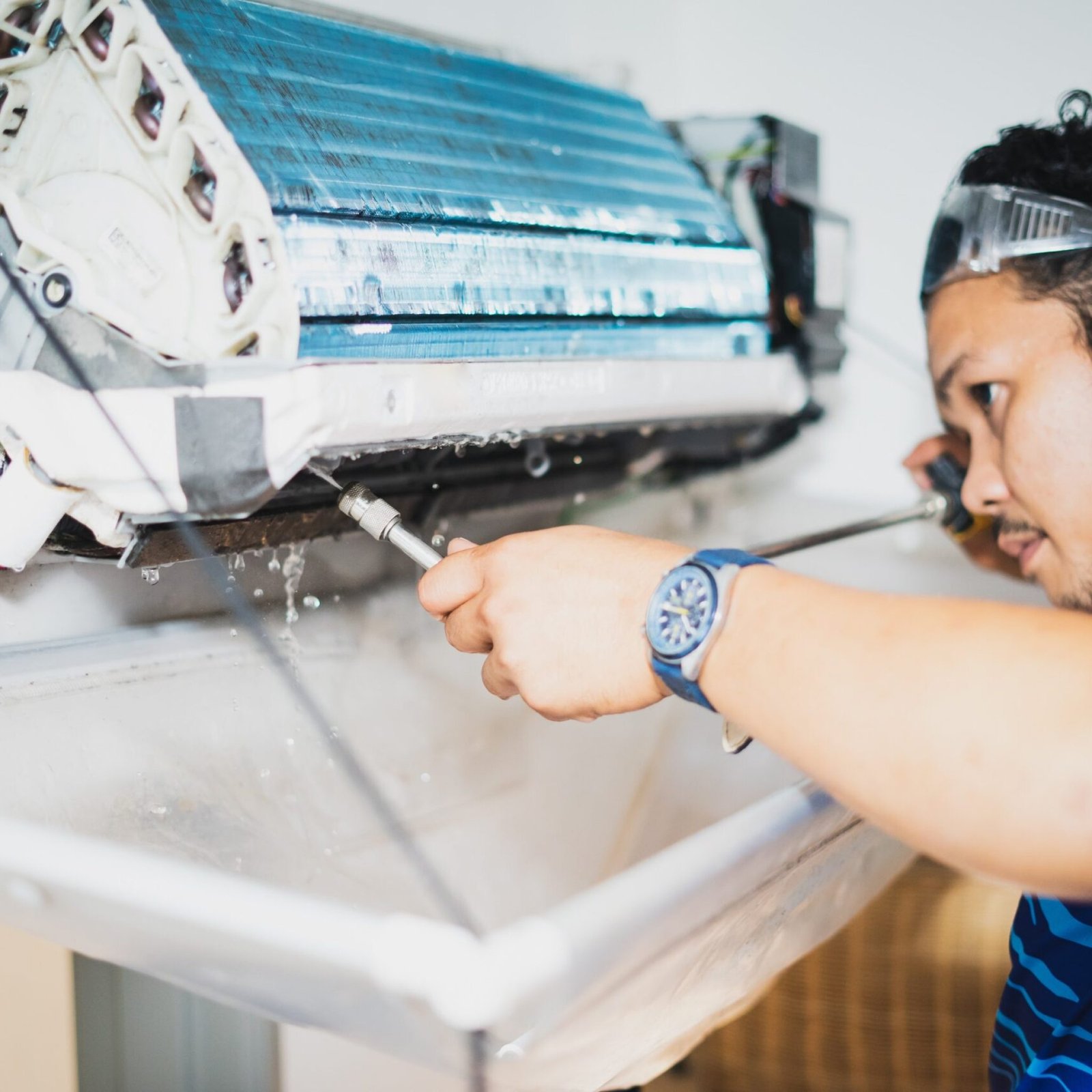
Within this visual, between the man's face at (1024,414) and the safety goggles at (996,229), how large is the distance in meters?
0.02

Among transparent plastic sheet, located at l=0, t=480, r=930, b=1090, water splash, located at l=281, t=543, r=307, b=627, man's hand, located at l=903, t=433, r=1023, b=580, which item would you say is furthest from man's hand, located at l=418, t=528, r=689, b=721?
man's hand, located at l=903, t=433, r=1023, b=580

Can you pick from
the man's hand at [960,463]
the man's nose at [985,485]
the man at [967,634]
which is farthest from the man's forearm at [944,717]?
the man's hand at [960,463]

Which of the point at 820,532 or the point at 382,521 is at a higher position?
the point at 382,521

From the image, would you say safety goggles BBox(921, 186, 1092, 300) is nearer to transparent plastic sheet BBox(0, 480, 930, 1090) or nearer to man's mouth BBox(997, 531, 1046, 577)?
man's mouth BBox(997, 531, 1046, 577)

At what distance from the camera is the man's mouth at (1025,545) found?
100 cm

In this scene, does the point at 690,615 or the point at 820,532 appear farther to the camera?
the point at 820,532

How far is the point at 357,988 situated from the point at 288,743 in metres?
0.53

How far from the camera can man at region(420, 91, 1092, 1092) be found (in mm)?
523

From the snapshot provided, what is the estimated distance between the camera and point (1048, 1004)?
2.96 feet

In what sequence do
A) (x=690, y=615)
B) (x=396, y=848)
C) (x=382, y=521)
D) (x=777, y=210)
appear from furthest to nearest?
(x=777, y=210)
(x=396, y=848)
(x=382, y=521)
(x=690, y=615)

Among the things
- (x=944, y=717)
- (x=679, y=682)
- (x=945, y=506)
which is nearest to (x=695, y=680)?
(x=679, y=682)

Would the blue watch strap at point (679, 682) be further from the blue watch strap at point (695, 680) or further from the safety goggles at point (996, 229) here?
the safety goggles at point (996, 229)

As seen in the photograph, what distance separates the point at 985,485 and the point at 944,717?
558 millimetres

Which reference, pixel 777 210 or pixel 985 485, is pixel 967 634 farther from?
pixel 777 210
